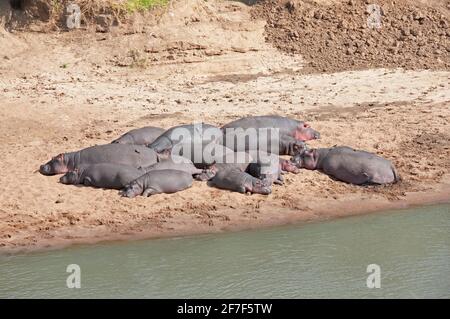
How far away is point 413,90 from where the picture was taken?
1450cm

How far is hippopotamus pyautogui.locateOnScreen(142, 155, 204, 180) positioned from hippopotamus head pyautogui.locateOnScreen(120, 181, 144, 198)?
0.36 metres

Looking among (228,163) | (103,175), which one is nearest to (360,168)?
(228,163)

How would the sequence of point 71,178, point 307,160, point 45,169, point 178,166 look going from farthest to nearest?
1. point 307,160
2. point 45,169
3. point 178,166
4. point 71,178

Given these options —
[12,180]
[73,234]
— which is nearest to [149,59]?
[12,180]

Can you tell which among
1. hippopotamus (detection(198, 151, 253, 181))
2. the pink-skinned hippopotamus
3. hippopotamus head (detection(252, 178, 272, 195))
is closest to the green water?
hippopotamus head (detection(252, 178, 272, 195))

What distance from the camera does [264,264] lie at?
9.46 metres

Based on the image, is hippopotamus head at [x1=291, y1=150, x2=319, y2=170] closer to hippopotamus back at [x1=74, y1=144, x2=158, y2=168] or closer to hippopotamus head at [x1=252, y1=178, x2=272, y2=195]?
A: hippopotamus head at [x1=252, y1=178, x2=272, y2=195]

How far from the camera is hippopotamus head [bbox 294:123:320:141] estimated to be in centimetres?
1252

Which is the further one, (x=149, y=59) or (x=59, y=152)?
(x=149, y=59)

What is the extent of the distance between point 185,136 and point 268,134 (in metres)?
1.16

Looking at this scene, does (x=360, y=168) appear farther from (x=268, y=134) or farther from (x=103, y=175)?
(x=103, y=175)

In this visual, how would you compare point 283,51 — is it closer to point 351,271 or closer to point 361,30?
point 361,30

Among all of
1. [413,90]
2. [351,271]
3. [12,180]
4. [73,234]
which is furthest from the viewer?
[413,90]
